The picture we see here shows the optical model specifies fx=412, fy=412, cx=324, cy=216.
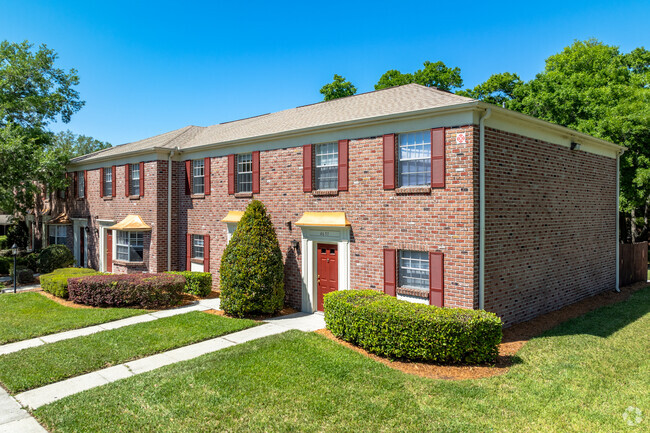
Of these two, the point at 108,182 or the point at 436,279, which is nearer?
the point at 436,279

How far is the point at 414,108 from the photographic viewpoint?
10.2 metres

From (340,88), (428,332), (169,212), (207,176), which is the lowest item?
(428,332)

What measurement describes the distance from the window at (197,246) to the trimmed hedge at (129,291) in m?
2.58

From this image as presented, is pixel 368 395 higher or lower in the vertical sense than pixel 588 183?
lower

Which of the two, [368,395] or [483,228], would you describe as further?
[483,228]

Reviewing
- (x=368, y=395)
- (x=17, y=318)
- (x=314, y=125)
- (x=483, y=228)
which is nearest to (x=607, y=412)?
(x=368, y=395)

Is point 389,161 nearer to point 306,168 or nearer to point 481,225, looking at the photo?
point 481,225

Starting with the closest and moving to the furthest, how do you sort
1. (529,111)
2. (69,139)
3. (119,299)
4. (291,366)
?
(291,366), (119,299), (529,111), (69,139)

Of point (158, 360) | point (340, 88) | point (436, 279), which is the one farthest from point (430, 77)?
point (158, 360)

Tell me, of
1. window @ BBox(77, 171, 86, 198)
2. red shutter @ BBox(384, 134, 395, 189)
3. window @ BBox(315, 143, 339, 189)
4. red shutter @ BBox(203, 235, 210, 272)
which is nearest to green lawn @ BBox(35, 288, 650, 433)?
red shutter @ BBox(384, 134, 395, 189)

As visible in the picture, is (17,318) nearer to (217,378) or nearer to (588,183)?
(217,378)

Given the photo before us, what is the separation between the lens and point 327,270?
12109 mm

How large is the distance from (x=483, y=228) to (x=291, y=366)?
17.1 feet

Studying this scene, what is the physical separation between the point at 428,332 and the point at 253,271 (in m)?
5.47
